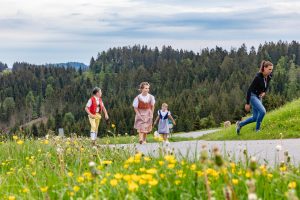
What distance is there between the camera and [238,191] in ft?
15.3

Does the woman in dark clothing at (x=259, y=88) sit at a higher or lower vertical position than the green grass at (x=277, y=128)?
higher

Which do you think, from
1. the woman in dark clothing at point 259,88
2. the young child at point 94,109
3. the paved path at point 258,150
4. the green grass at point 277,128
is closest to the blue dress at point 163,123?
→ the green grass at point 277,128

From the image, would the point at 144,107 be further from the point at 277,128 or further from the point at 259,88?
the point at 277,128

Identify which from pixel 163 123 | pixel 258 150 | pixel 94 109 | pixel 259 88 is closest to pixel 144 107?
pixel 94 109

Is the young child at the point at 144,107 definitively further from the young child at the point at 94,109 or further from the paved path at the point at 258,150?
the paved path at the point at 258,150

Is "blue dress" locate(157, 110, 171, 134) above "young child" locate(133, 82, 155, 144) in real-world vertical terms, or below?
below

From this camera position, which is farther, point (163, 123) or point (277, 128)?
point (163, 123)

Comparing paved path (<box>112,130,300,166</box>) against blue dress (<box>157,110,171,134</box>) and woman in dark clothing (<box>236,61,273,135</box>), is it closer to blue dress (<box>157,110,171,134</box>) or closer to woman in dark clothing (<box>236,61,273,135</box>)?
woman in dark clothing (<box>236,61,273,135</box>)

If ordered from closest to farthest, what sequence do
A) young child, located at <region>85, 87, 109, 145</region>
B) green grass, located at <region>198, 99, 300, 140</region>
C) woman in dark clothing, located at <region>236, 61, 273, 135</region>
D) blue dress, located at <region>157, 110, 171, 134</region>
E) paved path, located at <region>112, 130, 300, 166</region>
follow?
1. paved path, located at <region>112, 130, 300, 166</region>
2. woman in dark clothing, located at <region>236, 61, 273, 135</region>
3. green grass, located at <region>198, 99, 300, 140</region>
4. young child, located at <region>85, 87, 109, 145</region>
5. blue dress, located at <region>157, 110, 171, 134</region>

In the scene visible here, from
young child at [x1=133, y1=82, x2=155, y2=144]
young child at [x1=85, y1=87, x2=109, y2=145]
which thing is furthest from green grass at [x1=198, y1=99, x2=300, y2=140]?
young child at [x1=85, y1=87, x2=109, y2=145]

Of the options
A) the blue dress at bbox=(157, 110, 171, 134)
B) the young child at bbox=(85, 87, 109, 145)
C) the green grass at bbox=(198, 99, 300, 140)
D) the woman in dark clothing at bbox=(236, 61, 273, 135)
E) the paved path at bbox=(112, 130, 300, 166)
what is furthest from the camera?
the blue dress at bbox=(157, 110, 171, 134)

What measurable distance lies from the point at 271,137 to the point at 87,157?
8966mm

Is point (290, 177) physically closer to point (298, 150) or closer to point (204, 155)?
point (204, 155)

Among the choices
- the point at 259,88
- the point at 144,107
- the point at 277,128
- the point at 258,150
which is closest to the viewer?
the point at 258,150
